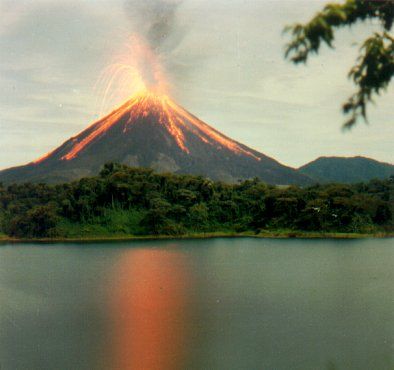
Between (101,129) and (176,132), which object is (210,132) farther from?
(101,129)

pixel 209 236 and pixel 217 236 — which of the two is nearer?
pixel 209 236

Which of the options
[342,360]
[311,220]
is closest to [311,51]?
[342,360]

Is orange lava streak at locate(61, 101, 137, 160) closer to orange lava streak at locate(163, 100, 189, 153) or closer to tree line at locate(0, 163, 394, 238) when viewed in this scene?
orange lava streak at locate(163, 100, 189, 153)

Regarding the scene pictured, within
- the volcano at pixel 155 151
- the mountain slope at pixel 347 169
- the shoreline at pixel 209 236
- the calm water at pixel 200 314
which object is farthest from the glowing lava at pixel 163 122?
the calm water at pixel 200 314

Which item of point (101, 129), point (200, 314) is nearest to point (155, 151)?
point (101, 129)

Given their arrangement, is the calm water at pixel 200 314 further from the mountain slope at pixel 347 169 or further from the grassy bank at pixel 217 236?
the mountain slope at pixel 347 169
